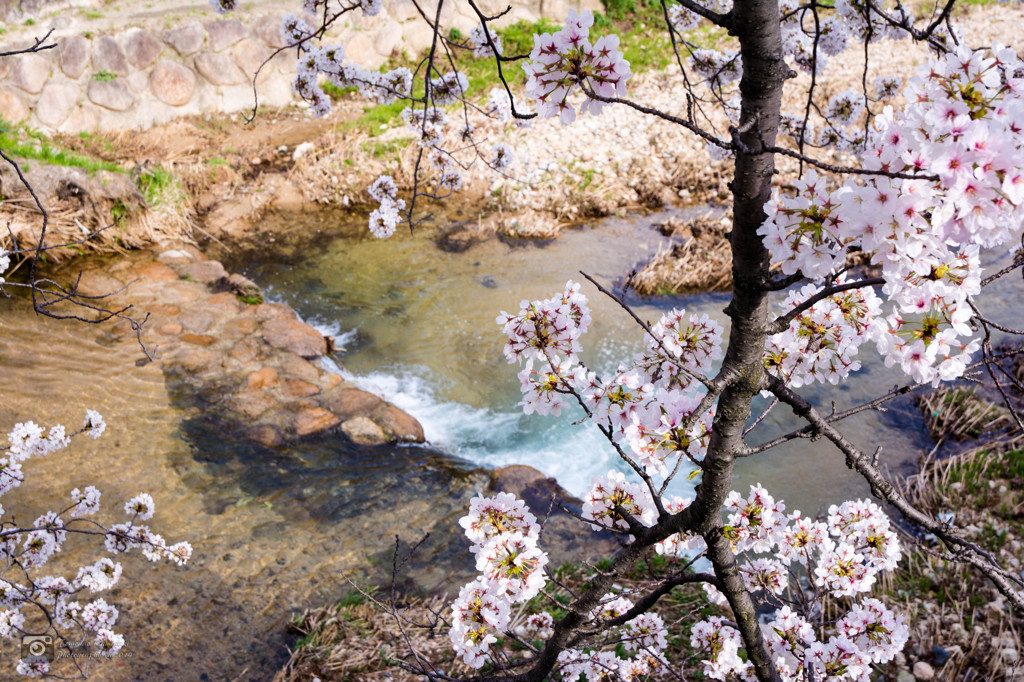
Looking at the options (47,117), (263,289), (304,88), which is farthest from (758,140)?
(47,117)

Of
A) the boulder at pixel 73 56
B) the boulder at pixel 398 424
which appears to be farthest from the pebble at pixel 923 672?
the boulder at pixel 73 56

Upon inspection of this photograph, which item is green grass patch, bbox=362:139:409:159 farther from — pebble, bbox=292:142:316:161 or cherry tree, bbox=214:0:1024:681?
cherry tree, bbox=214:0:1024:681

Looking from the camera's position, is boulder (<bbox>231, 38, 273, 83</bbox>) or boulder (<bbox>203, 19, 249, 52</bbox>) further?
boulder (<bbox>231, 38, 273, 83</bbox>)

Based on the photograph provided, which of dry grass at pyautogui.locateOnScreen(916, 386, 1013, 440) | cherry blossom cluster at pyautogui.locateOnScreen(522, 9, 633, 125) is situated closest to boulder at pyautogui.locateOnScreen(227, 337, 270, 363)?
cherry blossom cluster at pyautogui.locateOnScreen(522, 9, 633, 125)

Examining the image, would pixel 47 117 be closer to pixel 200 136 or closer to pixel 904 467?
pixel 200 136

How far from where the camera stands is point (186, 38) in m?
8.82

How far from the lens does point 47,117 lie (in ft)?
26.8

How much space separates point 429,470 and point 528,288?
2.97m

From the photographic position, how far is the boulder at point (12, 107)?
7.90 meters

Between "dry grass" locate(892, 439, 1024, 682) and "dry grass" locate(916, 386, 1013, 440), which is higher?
"dry grass" locate(916, 386, 1013, 440)

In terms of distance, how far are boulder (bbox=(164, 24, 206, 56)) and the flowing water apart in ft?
13.7

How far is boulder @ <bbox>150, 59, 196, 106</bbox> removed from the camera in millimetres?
8734

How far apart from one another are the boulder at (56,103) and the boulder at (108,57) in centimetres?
47

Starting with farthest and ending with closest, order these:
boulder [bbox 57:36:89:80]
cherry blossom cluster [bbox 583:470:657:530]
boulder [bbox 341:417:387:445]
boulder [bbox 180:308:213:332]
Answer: boulder [bbox 57:36:89:80]
boulder [bbox 180:308:213:332]
boulder [bbox 341:417:387:445]
cherry blossom cluster [bbox 583:470:657:530]
